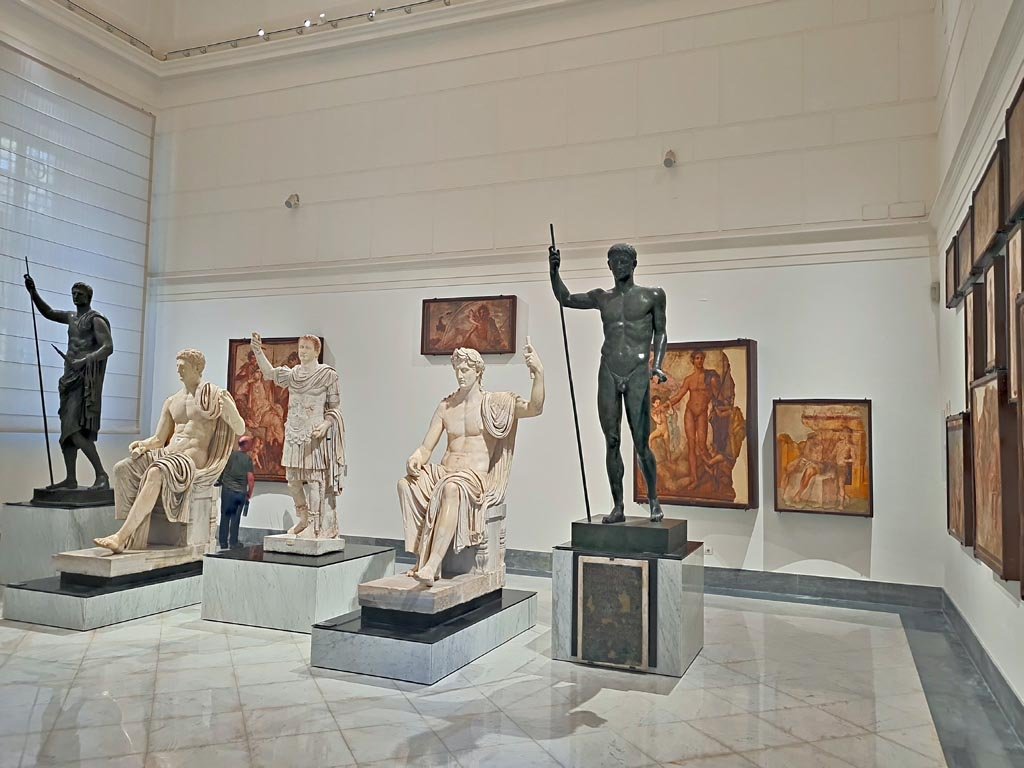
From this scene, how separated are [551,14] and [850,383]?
610cm

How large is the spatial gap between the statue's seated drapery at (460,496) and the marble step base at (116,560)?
2.79 metres

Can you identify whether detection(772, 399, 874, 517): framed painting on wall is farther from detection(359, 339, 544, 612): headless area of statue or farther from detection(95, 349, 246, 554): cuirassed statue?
detection(95, 349, 246, 554): cuirassed statue

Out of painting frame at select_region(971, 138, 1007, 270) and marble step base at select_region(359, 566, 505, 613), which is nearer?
painting frame at select_region(971, 138, 1007, 270)

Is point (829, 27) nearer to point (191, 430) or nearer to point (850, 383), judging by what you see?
point (850, 383)

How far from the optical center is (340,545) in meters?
7.63

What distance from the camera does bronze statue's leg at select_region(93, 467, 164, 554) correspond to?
732 centimetres

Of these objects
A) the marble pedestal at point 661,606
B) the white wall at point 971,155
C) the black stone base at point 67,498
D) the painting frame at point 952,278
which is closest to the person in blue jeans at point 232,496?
the black stone base at point 67,498

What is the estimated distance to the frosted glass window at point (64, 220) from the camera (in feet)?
33.6

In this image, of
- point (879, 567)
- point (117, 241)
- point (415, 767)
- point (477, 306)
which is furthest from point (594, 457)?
point (117, 241)

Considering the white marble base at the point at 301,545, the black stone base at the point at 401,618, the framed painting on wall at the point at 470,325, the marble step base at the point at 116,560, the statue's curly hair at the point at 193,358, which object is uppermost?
the framed painting on wall at the point at 470,325

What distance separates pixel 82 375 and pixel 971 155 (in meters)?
9.05

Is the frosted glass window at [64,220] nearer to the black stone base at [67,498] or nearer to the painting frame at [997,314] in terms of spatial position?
the black stone base at [67,498]

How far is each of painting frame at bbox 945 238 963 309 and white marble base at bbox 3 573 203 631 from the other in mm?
7716

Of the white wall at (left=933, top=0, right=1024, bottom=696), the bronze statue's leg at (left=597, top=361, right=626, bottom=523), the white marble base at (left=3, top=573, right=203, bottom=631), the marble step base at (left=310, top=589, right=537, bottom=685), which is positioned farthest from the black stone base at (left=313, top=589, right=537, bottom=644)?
the white wall at (left=933, top=0, right=1024, bottom=696)
